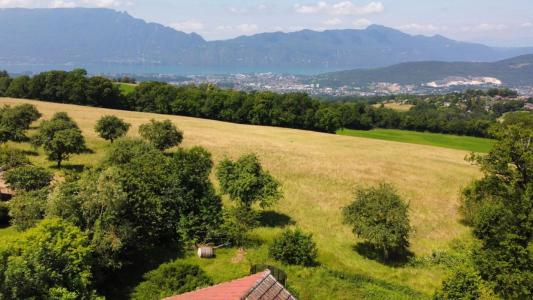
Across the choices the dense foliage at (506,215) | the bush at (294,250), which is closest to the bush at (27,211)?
the bush at (294,250)

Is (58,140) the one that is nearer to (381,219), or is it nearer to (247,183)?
(247,183)

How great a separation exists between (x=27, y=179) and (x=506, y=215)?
38.4 metres

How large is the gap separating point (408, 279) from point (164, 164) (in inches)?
834

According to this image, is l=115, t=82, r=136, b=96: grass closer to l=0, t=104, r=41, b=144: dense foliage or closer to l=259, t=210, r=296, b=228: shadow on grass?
l=0, t=104, r=41, b=144: dense foliage

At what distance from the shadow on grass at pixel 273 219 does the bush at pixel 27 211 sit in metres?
17.9

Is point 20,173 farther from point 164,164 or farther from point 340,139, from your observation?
point 340,139

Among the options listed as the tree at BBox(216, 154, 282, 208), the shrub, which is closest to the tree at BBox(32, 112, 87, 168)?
the shrub

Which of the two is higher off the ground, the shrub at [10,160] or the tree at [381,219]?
the shrub at [10,160]

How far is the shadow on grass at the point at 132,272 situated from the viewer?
22852mm

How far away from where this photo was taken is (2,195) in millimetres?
33531

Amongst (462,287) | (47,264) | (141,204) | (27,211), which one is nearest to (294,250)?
(462,287)

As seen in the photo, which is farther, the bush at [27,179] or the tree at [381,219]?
the bush at [27,179]

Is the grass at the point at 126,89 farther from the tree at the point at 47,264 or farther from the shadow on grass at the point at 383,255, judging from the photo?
the tree at the point at 47,264

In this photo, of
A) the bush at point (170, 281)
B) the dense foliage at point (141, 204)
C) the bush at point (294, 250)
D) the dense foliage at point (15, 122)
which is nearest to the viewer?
the bush at point (170, 281)
